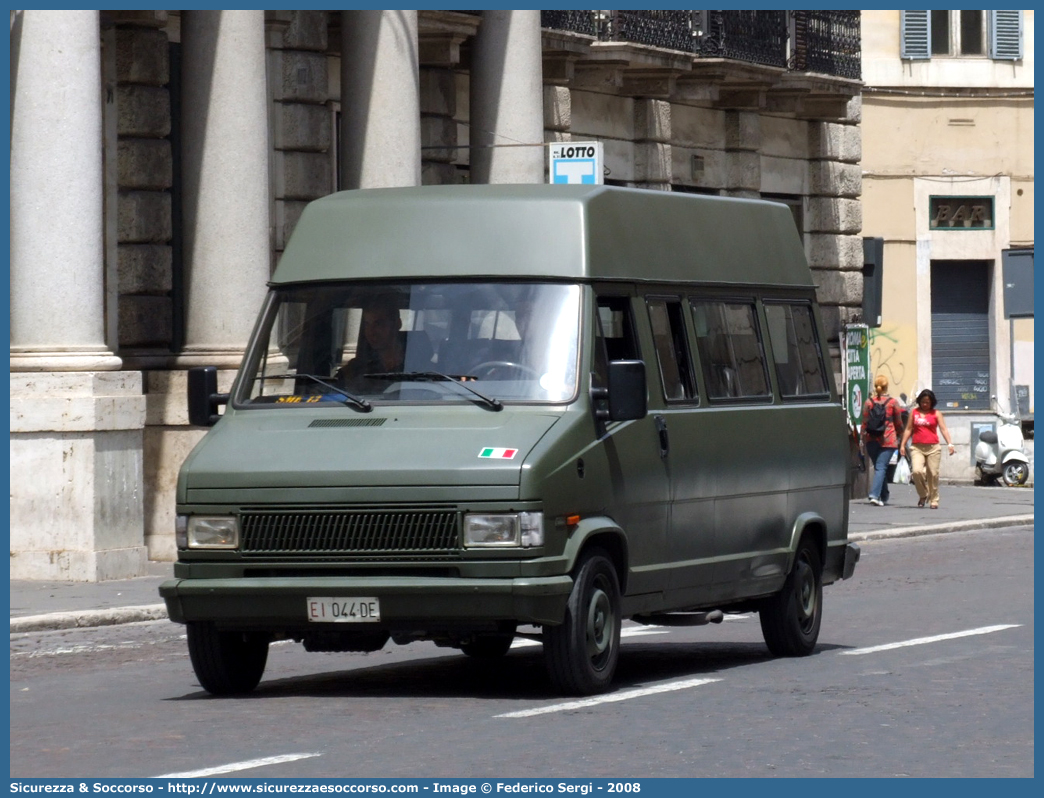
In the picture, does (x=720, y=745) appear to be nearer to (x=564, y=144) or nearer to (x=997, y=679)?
(x=997, y=679)

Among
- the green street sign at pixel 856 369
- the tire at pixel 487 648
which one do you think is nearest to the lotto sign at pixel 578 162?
the green street sign at pixel 856 369

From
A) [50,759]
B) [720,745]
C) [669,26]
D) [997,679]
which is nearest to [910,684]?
[997,679]

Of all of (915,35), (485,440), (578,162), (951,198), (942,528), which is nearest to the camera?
(485,440)

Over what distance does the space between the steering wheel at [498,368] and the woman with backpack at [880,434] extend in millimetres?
20123

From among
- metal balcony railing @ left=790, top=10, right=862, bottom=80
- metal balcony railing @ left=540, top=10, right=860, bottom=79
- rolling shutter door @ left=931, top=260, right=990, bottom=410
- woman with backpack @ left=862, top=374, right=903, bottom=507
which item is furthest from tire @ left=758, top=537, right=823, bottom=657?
rolling shutter door @ left=931, top=260, right=990, bottom=410

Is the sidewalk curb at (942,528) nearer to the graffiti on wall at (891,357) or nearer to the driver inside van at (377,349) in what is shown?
the graffiti on wall at (891,357)

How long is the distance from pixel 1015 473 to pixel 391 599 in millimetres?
27496

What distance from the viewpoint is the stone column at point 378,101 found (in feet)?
73.1

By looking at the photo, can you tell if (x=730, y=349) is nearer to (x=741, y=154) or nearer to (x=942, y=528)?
(x=942, y=528)

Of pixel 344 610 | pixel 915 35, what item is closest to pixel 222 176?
pixel 344 610

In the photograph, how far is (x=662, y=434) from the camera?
37.0 feet

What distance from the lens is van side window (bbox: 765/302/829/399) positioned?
42.3 feet

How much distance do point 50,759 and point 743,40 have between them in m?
23.8

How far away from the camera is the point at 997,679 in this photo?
1133 cm
